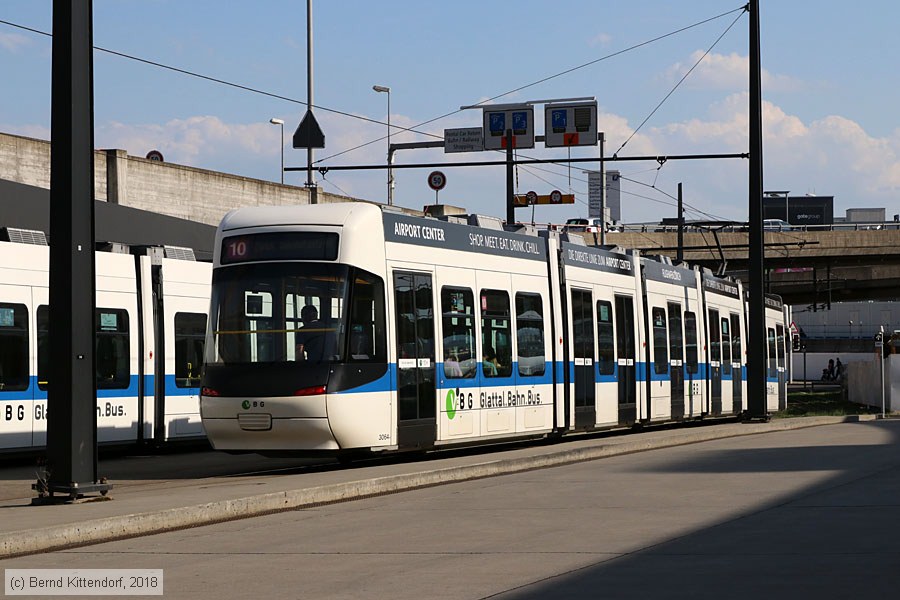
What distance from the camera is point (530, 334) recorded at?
22.6 m

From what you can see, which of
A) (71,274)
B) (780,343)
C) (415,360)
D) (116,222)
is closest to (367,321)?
(415,360)

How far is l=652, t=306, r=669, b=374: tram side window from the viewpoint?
93.8 ft

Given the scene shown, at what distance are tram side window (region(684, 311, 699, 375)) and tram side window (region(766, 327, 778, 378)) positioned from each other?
29.0 feet

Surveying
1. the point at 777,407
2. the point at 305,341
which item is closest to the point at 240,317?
the point at 305,341

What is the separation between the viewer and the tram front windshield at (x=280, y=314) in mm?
17578

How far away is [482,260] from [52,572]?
40.3ft

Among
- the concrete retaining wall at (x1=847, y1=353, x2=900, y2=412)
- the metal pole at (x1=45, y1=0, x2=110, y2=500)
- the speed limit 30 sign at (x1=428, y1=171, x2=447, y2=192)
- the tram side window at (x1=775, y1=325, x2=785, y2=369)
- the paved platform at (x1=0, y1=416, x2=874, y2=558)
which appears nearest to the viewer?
the paved platform at (x1=0, y1=416, x2=874, y2=558)

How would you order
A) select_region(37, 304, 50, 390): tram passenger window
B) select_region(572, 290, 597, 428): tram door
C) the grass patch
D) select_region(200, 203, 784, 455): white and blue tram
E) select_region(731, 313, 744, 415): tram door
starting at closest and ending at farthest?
select_region(200, 203, 784, 455): white and blue tram → select_region(37, 304, 50, 390): tram passenger window → select_region(572, 290, 597, 428): tram door → select_region(731, 313, 744, 415): tram door → the grass patch

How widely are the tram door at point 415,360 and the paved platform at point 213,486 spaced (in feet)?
1.60

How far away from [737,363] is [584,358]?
12157mm

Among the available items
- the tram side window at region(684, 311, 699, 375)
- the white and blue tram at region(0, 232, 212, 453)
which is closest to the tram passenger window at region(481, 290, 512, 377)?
the white and blue tram at region(0, 232, 212, 453)

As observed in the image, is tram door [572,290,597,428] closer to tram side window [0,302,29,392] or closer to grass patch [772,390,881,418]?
tram side window [0,302,29,392]

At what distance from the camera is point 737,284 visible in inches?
1442

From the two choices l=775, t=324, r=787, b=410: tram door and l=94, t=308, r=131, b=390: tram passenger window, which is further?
l=775, t=324, r=787, b=410: tram door
